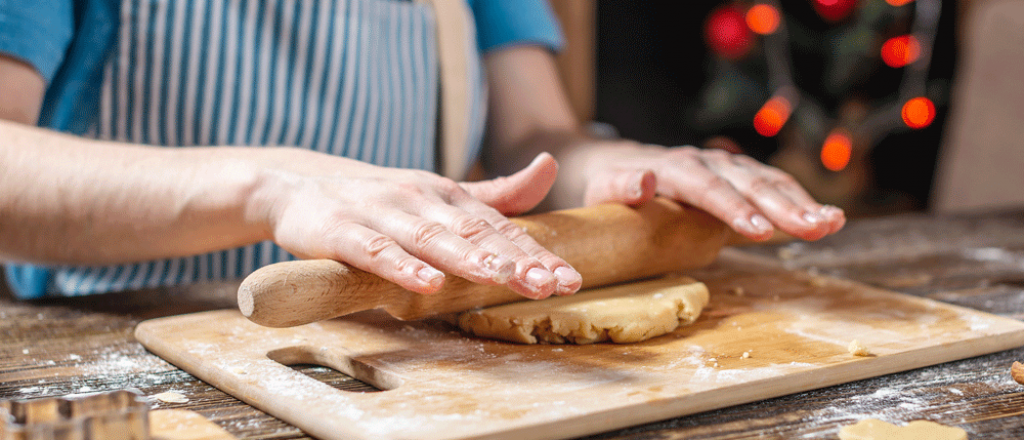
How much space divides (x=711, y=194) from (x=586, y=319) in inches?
13.7

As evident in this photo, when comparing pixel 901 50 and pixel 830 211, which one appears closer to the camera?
pixel 830 211

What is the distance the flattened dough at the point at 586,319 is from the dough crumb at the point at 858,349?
0.17 metres

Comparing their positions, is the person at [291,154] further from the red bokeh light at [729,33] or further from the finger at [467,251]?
the red bokeh light at [729,33]

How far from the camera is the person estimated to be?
822mm

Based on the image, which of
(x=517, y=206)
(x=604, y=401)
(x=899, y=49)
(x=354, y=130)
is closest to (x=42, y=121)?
(x=354, y=130)

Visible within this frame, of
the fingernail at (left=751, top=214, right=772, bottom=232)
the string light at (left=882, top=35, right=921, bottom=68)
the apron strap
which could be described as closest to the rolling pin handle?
the fingernail at (left=751, top=214, right=772, bottom=232)

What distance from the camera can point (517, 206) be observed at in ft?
3.11

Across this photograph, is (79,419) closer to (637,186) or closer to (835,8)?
(637,186)

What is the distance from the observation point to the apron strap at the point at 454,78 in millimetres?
1458

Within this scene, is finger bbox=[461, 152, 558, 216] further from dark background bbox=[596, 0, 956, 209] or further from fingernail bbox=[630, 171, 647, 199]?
dark background bbox=[596, 0, 956, 209]

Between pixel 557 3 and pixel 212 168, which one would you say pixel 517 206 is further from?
pixel 557 3

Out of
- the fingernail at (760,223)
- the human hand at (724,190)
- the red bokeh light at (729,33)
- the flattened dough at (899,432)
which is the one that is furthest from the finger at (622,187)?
the red bokeh light at (729,33)

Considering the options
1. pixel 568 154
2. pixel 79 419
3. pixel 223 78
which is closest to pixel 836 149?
pixel 568 154

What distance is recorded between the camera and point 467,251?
0.75m
